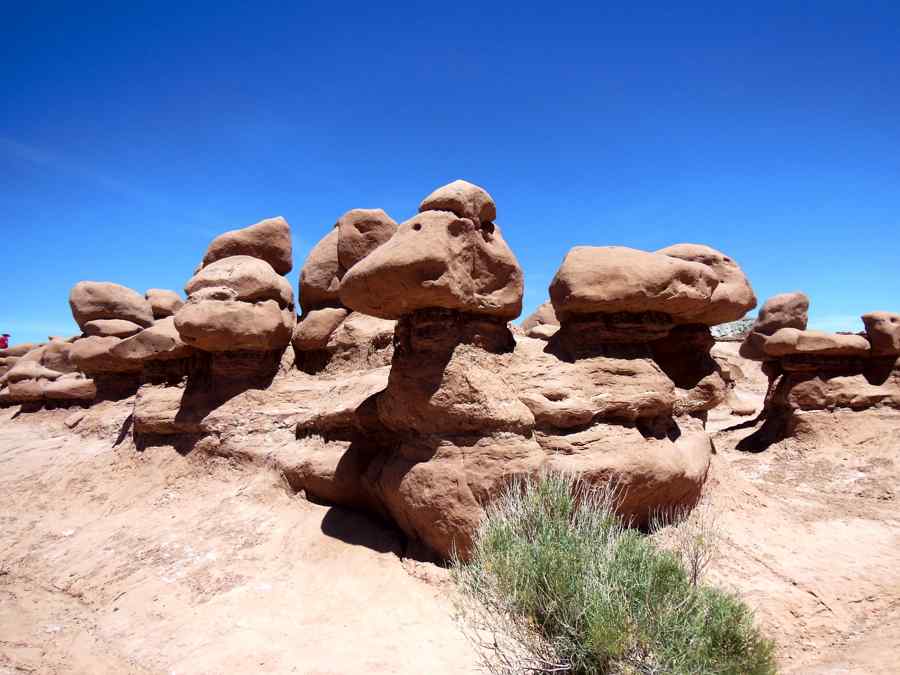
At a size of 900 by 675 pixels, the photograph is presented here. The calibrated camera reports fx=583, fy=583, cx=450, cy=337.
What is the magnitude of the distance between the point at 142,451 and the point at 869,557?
10.3 m

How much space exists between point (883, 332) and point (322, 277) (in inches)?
409

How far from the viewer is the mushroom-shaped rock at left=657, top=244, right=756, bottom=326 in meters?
8.28

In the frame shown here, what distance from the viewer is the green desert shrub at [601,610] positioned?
3.47 metres

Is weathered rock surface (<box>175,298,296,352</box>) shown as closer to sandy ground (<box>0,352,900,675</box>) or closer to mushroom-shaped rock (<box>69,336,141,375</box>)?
sandy ground (<box>0,352,900,675</box>)

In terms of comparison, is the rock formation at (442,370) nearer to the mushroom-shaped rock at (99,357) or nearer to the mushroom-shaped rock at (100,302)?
the mushroom-shaped rock at (99,357)

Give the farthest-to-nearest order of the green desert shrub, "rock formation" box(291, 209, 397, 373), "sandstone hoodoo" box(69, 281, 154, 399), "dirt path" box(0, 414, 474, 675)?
"sandstone hoodoo" box(69, 281, 154, 399) → "rock formation" box(291, 209, 397, 373) → "dirt path" box(0, 414, 474, 675) → the green desert shrub

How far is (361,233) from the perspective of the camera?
9.92 meters

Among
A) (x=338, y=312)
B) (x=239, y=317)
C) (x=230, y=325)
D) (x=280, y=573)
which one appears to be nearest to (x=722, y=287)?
(x=338, y=312)

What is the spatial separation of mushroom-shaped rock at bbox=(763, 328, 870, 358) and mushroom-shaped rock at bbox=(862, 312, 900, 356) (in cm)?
17

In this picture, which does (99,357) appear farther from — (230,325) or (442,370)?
(442,370)

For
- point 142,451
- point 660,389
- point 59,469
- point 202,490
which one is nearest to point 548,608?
point 660,389

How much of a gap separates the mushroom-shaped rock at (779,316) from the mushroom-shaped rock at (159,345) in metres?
11.7

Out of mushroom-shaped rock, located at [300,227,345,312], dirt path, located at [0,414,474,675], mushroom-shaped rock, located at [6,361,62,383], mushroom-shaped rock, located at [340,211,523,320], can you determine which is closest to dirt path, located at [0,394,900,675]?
dirt path, located at [0,414,474,675]

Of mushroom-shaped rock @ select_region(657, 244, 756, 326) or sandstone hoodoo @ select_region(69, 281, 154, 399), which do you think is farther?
sandstone hoodoo @ select_region(69, 281, 154, 399)
